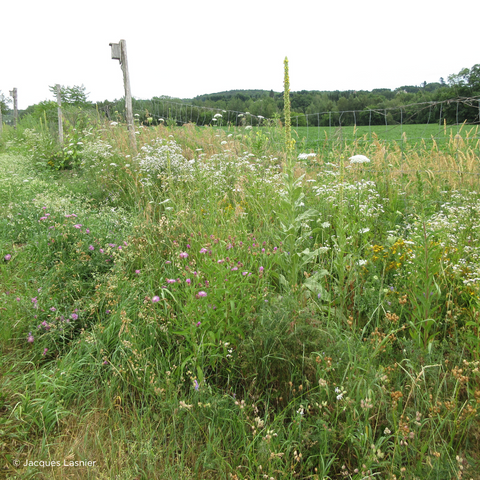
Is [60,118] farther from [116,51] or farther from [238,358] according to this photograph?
[238,358]

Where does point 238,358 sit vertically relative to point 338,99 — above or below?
below

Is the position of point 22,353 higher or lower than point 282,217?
lower

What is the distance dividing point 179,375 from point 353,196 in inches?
107

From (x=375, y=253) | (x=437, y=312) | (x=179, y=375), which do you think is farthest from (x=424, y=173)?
(x=179, y=375)

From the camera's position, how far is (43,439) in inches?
72.8

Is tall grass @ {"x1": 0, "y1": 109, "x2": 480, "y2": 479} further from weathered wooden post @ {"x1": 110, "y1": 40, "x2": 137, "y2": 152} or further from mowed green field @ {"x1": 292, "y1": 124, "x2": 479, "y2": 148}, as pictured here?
weathered wooden post @ {"x1": 110, "y1": 40, "x2": 137, "y2": 152}

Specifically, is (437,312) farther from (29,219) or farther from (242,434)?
(29,219)

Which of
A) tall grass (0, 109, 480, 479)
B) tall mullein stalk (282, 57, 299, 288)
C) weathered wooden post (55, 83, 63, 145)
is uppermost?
weathered wooden post (55, 83, 63, 145)

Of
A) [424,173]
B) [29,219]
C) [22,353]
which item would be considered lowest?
[22,353]

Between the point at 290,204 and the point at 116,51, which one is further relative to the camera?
the point at 116,51

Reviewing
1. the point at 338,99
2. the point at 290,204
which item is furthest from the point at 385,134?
the point at 290,204

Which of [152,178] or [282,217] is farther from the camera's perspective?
[152,178]

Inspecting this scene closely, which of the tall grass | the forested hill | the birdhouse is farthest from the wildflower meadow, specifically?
the forested hill

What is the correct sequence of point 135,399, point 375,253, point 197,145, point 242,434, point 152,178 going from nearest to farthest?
point 242,434
point 135,399
point 375,253
point 152,178
point 197,145
